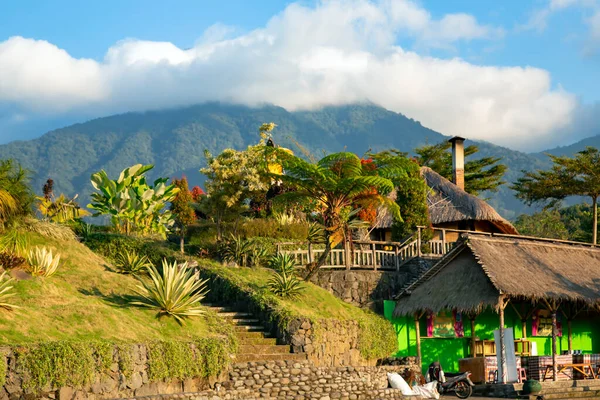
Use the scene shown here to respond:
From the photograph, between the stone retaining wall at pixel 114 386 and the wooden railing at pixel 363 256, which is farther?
the wooden railing at pixel 363 256

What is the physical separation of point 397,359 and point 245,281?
5.02 metres

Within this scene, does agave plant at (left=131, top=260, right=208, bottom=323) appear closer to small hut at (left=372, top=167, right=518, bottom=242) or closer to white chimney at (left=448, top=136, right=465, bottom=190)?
small hut at (left=372, top=167, right=518, bottom=242)

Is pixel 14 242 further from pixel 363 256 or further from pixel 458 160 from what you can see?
pixel 458 160

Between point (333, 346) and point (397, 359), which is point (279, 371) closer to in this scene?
point (333, 346)

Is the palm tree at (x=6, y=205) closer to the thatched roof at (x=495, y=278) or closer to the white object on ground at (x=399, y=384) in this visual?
the white object on ground at (x=399, y=384)

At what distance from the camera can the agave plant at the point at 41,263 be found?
20.6m

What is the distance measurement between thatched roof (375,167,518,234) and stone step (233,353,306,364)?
516 inches

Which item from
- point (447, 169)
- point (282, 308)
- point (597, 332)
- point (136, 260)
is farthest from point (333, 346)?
point (447, 169)

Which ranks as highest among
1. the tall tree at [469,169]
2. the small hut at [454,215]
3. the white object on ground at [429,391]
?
the tall tree at [469,169]

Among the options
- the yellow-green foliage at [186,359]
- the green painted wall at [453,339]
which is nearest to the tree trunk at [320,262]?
the green painted wall at [453,339]

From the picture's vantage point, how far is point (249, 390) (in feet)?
62.1

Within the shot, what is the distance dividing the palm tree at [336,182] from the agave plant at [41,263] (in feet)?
23.6

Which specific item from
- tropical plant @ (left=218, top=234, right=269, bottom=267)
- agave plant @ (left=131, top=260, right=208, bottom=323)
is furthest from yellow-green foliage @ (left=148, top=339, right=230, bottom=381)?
tropical plant @ (left=218, top=234, right=269, bottom=267)

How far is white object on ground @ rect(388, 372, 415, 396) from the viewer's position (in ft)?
69.3
